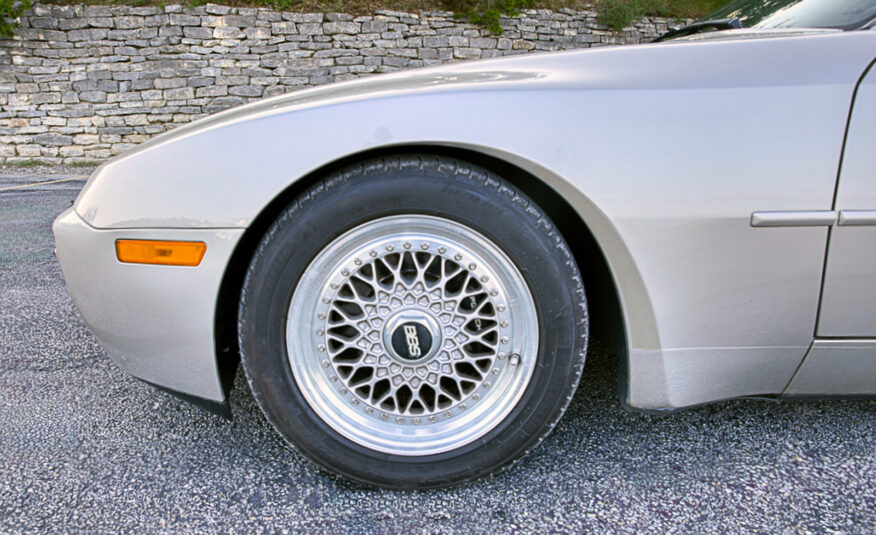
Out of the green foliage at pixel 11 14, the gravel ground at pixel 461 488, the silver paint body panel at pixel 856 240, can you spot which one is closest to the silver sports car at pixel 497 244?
the silver paint body panel at pixel 856 240

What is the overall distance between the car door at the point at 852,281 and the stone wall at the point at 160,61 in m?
9.69

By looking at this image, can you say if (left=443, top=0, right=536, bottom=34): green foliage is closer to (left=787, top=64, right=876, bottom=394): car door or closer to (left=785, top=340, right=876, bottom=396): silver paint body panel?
(left=787, top=64, right=876, bottom=394): car door

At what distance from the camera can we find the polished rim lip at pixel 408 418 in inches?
51.9

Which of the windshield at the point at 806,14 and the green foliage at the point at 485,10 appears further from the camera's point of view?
the green foliage at the point at 485,10

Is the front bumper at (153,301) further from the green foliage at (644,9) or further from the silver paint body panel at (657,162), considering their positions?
the green foliage at (644,9)

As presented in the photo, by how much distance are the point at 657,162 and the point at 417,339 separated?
0.70 metres

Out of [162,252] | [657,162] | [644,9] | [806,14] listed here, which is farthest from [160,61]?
[657,162]

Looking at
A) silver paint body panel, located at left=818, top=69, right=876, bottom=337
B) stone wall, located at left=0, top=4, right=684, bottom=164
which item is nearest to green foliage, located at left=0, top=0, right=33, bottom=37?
stone wall, located at left=0, top=4, right=684, bottom=164

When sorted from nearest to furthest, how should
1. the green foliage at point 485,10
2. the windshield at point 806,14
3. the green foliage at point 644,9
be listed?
the windshield at point 806,14, the green foliage at point 485,10, the green foliage at point 644,9

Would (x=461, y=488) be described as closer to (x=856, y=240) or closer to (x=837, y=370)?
(x=837, y=370)

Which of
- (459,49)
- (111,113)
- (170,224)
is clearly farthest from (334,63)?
(170,224)

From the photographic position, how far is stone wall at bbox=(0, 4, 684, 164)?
9.27 meters

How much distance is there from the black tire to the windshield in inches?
37.9

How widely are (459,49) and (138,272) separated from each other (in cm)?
1012
